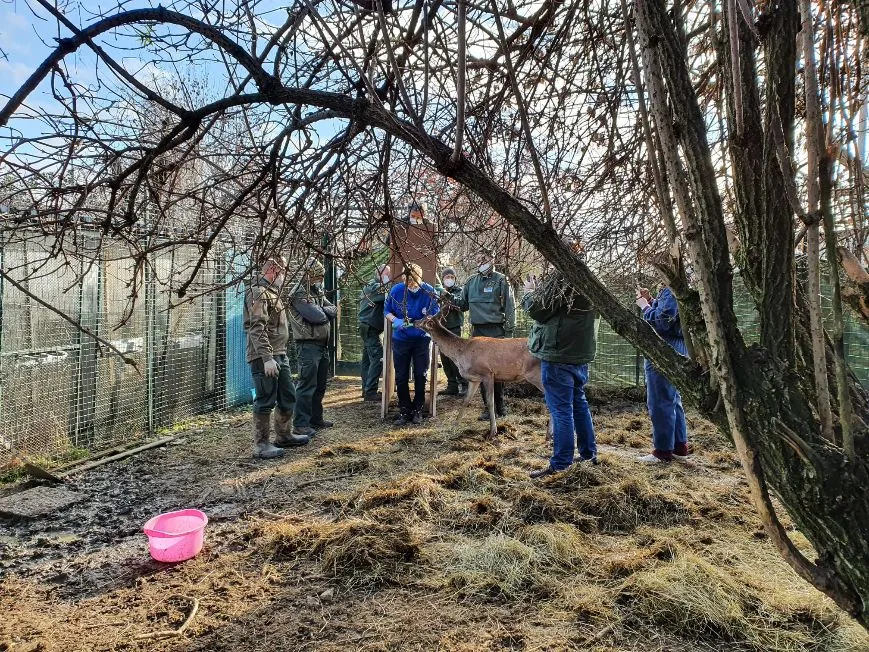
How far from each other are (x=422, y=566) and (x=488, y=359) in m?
3.95

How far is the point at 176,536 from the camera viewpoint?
3502 millimetres

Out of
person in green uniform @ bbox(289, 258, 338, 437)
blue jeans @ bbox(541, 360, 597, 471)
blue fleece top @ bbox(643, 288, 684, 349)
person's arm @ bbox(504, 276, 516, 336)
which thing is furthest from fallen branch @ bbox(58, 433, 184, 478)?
blue fleece top @ bbox(643, 288, 684, 349)

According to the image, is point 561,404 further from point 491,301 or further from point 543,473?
point 491,301

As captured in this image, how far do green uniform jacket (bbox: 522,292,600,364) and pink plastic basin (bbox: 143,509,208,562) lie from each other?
10.6 ft

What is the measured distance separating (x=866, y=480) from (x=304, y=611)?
108 inches

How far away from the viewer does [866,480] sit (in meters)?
1.27

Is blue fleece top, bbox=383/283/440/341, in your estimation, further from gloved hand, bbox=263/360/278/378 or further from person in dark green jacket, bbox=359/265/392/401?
gloved hand, bbox=263/360/278/378

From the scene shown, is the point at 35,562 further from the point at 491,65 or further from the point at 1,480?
the point at 491,65

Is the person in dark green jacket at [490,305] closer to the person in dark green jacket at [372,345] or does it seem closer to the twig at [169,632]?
the person in dark green jacket at [372,345]

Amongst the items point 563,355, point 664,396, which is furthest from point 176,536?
point 664,396

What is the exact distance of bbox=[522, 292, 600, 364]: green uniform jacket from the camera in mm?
4957

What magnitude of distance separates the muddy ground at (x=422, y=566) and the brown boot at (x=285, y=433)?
1.05 m

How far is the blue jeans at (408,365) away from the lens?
25.2ft

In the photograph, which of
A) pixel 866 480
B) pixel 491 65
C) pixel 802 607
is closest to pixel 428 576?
pixel 802 607
